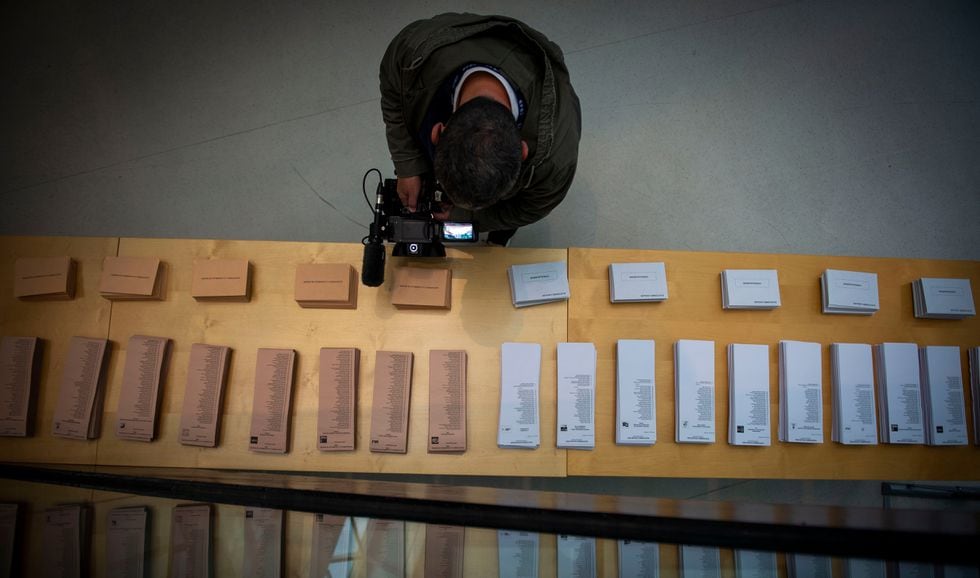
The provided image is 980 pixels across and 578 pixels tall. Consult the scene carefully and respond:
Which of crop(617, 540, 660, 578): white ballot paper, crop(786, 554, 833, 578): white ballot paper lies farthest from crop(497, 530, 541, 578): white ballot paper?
crop(786, 554, 833, 578): white ballot paper

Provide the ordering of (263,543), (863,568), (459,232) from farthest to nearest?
1. (459,232)
2. (263,543)
3. (863,568)

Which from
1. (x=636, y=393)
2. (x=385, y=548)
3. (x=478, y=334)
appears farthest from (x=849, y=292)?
(x=385, y=548)

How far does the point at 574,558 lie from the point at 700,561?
177mm

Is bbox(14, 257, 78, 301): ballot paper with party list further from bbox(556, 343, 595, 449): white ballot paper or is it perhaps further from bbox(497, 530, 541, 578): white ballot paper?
bbox(497, 530, 541, 578): white ballot paper

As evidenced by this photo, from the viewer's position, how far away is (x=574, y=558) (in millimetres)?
833

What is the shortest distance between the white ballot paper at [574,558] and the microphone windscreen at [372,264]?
98 centimetres

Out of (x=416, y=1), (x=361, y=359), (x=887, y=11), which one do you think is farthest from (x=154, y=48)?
(x=887, y=11)

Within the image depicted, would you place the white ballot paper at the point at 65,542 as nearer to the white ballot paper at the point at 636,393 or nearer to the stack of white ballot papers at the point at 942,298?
the white ballot paper at the point at 636,393

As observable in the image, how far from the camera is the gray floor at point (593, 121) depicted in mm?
2398

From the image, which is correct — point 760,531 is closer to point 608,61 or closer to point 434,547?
point 434,547

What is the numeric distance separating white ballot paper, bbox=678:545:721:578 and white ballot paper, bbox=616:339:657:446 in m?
0.90

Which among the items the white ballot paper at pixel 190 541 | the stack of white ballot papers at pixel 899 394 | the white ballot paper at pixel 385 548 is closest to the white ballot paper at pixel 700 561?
the white ballot paper at pixel 385 548

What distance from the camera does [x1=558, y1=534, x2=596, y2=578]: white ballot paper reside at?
0.83 metres

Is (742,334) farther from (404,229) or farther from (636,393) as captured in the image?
(404,229)
